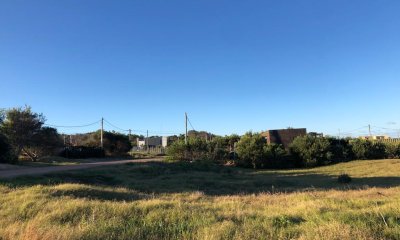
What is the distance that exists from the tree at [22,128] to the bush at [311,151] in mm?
27866

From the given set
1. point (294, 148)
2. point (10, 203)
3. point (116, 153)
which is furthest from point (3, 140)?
point (116, 153)

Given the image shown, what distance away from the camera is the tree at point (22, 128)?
41.1 metres

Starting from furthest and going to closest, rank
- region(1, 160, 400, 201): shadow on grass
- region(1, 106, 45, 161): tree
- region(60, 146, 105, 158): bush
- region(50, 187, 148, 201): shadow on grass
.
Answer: region(60, 146, 105, 158): bush, region(1, 106, 45, 161): tree, region(1, 160, 400, 201): shadow on grass, region(50, 187, 148, 201): shadow on grass

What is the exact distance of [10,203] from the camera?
10.6m

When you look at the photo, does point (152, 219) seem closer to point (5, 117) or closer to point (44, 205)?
point (44, 205)

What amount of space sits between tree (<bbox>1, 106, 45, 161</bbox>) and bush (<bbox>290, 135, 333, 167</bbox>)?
1097 inches

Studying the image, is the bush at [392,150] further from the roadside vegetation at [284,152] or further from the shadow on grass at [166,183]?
the shadow on grass at [166,183]

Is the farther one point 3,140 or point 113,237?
point 3,140

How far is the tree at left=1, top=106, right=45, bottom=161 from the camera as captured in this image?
135ft

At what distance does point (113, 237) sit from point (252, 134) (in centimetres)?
3955

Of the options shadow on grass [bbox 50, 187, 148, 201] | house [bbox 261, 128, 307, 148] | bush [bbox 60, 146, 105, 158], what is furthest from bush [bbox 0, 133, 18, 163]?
house [bbox 261, 128, 307, 148]

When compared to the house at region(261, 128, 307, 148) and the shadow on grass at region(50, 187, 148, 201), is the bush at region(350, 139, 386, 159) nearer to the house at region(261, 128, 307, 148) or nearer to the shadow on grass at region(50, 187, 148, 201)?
the house at region(261, 128, 307, 148)

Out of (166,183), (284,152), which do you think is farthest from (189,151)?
(166,183)

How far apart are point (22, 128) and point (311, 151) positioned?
3052 centimetres
